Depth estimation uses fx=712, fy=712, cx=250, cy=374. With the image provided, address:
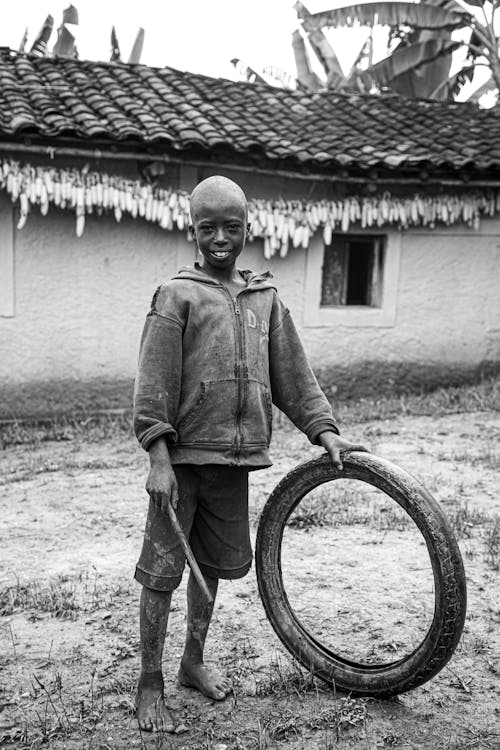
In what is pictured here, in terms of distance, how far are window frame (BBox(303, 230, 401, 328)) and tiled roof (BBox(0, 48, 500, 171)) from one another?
3.03ft

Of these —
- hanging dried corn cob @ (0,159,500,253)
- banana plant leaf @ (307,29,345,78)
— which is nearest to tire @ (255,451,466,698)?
hanging dried corn cob @ (0,159,500,253)

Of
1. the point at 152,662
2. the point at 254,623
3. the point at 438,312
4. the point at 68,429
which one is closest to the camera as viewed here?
the point at 152,662

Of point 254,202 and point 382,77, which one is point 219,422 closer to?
point 254,202

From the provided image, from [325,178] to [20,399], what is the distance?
4232 mm

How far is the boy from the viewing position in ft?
7.52

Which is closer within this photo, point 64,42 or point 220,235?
point 220,235

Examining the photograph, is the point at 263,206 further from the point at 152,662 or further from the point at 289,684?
the point at 152,662

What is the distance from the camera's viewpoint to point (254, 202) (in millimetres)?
8062

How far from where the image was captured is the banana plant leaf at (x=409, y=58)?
12.8m

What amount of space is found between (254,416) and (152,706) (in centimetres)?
105

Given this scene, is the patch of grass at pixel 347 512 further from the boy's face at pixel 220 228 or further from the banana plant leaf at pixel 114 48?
the banana plant leaf at pixel 114 48

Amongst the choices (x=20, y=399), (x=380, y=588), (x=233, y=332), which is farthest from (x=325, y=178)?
(x=233, y=332)

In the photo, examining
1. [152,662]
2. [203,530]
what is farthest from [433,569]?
[152,662]

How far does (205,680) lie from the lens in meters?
2.63
